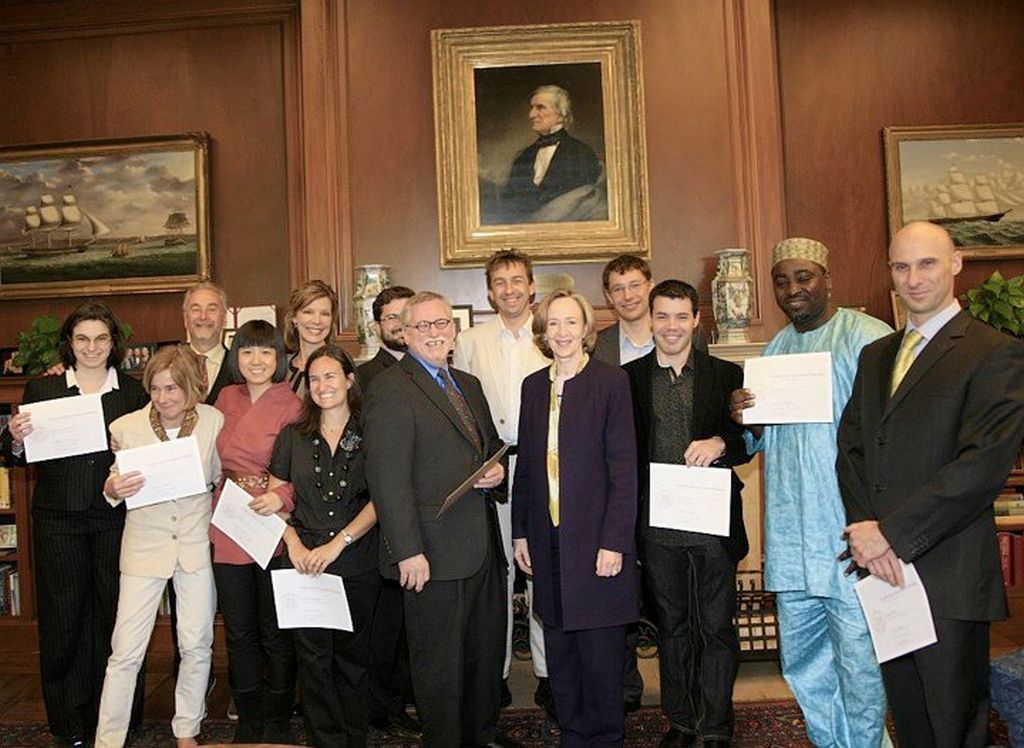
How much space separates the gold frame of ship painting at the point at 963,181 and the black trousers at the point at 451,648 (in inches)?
160

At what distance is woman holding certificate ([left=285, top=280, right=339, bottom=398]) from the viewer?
3336mm

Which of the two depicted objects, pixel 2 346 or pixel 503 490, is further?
pixel 2 346

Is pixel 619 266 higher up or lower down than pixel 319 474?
higher up

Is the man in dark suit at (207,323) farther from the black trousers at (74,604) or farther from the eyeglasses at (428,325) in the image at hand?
the eyeglasses at (428,325)

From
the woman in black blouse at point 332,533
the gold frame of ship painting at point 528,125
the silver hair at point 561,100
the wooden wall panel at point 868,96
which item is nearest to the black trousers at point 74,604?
the woman in black blouse at point 332,533

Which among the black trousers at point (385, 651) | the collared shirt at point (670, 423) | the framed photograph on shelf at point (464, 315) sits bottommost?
the black trousers at point (385, 651)

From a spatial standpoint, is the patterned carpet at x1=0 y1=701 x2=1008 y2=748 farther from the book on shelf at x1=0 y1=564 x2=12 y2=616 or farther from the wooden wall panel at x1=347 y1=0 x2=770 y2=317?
the wooden wall panel at x1=347 y1=0 x2=770 y2=317

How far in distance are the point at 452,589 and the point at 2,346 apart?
4.42m

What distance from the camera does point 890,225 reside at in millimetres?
5527

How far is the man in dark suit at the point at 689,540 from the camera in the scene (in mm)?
2873

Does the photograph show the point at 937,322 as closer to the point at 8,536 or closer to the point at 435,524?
the point at 435,524

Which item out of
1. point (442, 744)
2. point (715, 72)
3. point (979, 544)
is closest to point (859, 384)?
point (979, 544)

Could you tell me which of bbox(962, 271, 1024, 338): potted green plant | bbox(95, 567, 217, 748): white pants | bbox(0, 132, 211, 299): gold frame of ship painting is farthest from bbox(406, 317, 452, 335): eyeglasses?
bbox(962, 271, 1024, 338): potted green plant

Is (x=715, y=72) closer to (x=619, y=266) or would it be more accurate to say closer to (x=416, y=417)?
(x=619, y=266)
